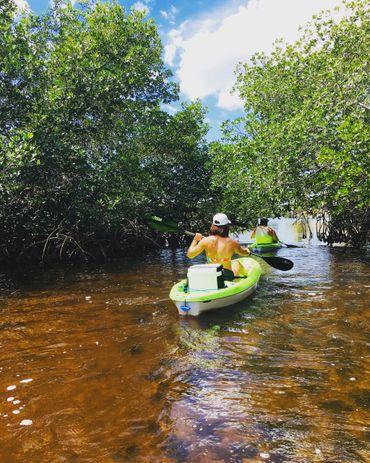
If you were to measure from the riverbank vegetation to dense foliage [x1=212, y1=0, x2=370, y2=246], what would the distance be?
0.17 feet

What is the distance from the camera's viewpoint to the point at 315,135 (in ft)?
32.7

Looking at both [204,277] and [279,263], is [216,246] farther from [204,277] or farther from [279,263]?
[279,263]

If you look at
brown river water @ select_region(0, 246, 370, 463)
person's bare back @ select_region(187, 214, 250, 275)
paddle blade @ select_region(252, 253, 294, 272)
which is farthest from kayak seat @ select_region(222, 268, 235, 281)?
paddle blade @ select_region(252, 253, 294, 272)

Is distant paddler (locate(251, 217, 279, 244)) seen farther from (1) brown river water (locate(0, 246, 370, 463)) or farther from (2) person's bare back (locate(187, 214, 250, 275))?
(2) person's bare back (locate(187, 214, 250, 275))

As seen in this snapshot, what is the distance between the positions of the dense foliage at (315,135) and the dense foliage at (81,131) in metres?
3.94

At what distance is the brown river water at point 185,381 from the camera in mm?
2584

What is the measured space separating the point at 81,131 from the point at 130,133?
10.1 ft

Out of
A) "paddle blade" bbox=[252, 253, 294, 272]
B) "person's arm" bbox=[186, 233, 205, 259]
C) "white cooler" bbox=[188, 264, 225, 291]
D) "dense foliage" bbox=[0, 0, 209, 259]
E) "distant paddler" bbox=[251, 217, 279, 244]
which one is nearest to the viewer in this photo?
"white cooler" bbox=[188, 264, 225, 291]

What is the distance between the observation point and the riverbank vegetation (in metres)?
10.0

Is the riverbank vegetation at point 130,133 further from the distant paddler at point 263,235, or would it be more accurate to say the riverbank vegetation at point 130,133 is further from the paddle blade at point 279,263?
the paddle blade at point 279,263

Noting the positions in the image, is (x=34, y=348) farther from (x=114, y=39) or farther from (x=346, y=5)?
(x=346, y=5)

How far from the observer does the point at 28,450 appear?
2.58m

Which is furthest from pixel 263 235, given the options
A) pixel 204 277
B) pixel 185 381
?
pixel 185 381

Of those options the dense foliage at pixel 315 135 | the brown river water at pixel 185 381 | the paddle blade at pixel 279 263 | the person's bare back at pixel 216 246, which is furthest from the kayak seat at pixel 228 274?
the dense foliage at pixel 315 135
